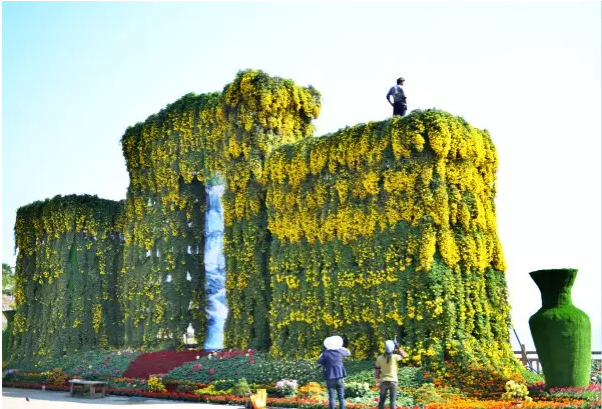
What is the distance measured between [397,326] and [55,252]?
541 inches

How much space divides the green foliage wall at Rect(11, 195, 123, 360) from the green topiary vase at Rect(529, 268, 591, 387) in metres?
14.4

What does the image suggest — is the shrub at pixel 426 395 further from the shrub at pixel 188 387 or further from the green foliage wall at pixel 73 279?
the green foliage wall at pixel 73 279

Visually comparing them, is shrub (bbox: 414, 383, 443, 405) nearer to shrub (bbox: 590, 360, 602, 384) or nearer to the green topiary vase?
the green topiary vase

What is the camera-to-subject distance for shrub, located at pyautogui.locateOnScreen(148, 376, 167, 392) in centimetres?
1709

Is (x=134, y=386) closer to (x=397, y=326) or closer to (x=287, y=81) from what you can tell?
(x=397, y=326)

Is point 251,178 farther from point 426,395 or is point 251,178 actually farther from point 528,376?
point 528,376

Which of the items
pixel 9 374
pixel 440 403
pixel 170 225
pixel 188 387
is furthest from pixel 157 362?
pixel 440 403

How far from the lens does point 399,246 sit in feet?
55.1

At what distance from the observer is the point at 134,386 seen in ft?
58.9

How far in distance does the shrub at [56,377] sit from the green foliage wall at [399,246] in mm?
5717

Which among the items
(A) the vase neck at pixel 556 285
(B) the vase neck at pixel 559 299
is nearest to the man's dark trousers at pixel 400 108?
(A) the vase neck at pixel 556 285

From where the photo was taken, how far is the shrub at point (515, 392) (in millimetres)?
14375

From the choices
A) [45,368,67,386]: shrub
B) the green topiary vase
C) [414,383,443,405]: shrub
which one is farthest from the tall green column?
the green topiary vase

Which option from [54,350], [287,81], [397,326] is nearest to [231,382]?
[397,326]
